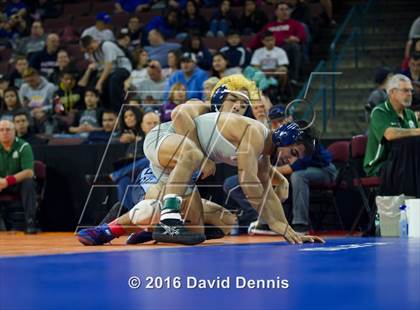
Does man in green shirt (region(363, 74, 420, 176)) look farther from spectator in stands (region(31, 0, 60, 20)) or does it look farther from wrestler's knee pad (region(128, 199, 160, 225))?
spectator in stands (region(31, 0, 60, 20))

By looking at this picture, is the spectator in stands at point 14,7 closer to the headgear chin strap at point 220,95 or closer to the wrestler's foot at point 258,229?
the wrestler's foot at point 258,229

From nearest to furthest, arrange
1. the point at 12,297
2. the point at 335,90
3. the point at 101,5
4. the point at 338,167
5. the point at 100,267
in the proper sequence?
the point at 12,297 → the point at 100,267 → the point at 338,167 → the point at 335,90 → the point at 101,5

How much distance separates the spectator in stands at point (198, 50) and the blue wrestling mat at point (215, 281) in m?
6.58

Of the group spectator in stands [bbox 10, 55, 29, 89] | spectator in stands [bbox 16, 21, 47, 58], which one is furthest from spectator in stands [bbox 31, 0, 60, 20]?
spectator in stands [bbox 10, 55, 29, 89]

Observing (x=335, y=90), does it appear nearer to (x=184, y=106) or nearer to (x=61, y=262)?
(x=184, y=106)

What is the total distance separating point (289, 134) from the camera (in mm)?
4863

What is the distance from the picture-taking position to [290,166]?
7.93 meters

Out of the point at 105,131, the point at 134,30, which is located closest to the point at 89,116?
the point at 105,131

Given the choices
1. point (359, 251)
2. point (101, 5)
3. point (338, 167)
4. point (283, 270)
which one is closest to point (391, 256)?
point (359, 251)

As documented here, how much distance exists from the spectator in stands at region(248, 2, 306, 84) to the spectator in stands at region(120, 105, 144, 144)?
227cm

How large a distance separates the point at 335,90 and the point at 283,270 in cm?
679

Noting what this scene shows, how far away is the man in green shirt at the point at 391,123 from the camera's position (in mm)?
7250

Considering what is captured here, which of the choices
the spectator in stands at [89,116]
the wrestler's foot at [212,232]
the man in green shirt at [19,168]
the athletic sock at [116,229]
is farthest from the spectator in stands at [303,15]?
the athletic sock at [116,229]

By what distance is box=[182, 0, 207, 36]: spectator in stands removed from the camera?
12.2 meters
